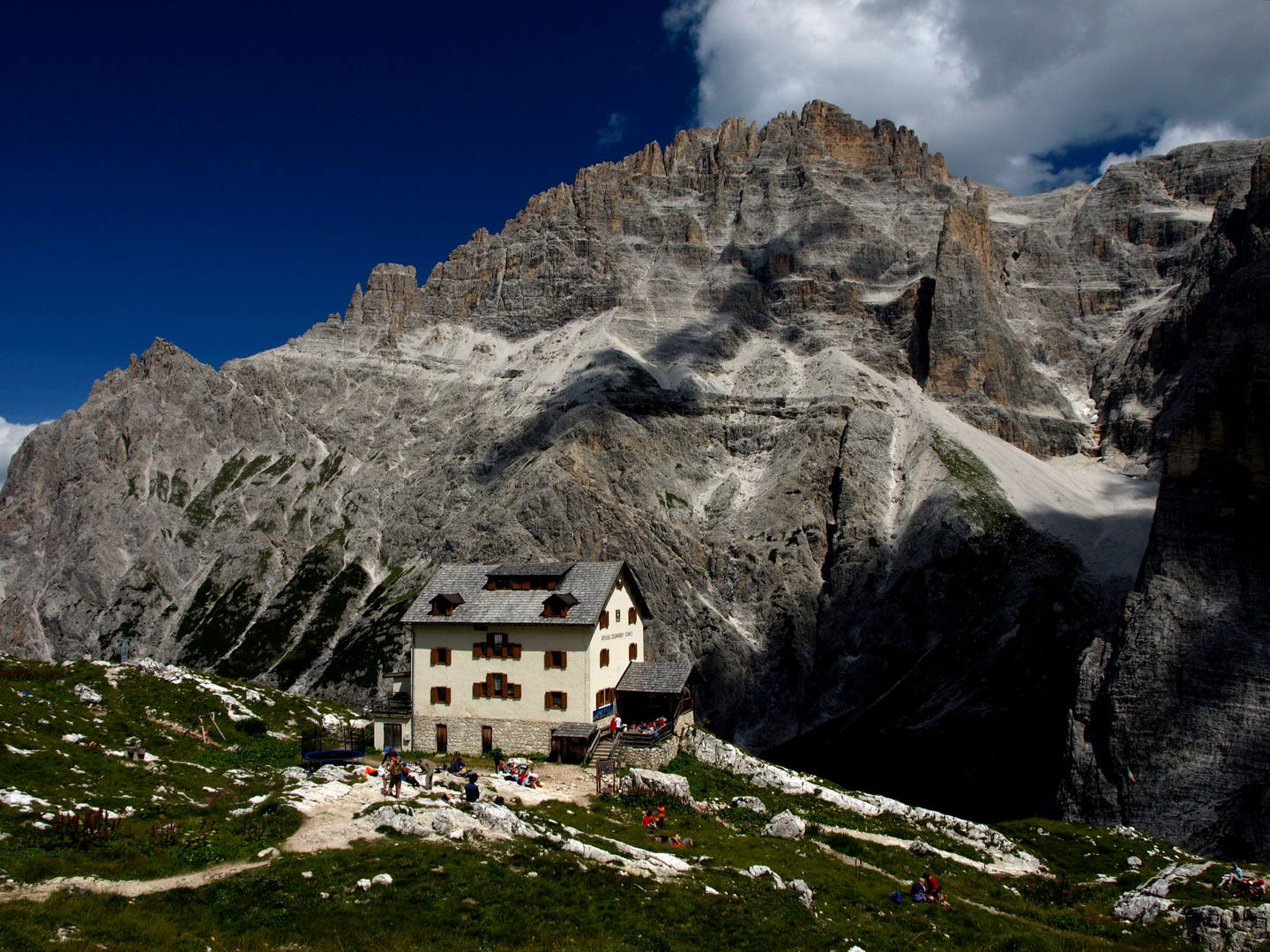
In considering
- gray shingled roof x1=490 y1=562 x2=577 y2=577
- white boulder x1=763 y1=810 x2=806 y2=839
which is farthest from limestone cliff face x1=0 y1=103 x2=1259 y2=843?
white boulder x1=763 y1=810 x2=806 y2=839

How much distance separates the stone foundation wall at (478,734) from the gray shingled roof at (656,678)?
622 cm

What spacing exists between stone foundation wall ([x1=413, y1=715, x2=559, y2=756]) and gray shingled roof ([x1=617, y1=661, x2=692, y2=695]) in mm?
6222

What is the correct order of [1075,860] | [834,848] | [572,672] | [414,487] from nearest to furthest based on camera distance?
[834,848]
[1075,860]
[572,672]
[414,487]

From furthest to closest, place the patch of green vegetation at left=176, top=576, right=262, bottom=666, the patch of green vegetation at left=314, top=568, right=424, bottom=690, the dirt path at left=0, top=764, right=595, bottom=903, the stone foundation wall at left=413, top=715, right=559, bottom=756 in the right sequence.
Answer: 1. the patch of green vegetation at left=176, top=576, right=262, bottom=666
2. the patch of green vegetation at left=314, top=568, right=424, bottom=690
3. the stone foundation wall at left=413, top=715, right=559, bottom=756
4. the dirt path at left=0, top=764, right=595, bottom=903

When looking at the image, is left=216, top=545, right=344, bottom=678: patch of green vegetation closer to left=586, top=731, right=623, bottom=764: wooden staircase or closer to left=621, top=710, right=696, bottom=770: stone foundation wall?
left=586, top=731, right=623, bottom=764: wooden staircase

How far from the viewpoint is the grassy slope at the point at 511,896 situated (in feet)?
70.2

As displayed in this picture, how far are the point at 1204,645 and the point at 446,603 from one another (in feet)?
211

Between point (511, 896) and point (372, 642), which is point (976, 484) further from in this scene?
point (511, 896)

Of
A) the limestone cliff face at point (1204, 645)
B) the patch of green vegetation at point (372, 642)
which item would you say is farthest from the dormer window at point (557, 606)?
the patch of green vegetation at point (372, 642)

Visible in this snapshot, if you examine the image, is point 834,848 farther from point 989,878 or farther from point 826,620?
point 826,620

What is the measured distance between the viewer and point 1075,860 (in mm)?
48312

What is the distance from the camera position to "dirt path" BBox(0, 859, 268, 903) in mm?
21438

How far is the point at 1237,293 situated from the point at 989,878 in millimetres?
73715

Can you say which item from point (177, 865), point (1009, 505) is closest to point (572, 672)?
point (177, 865)
